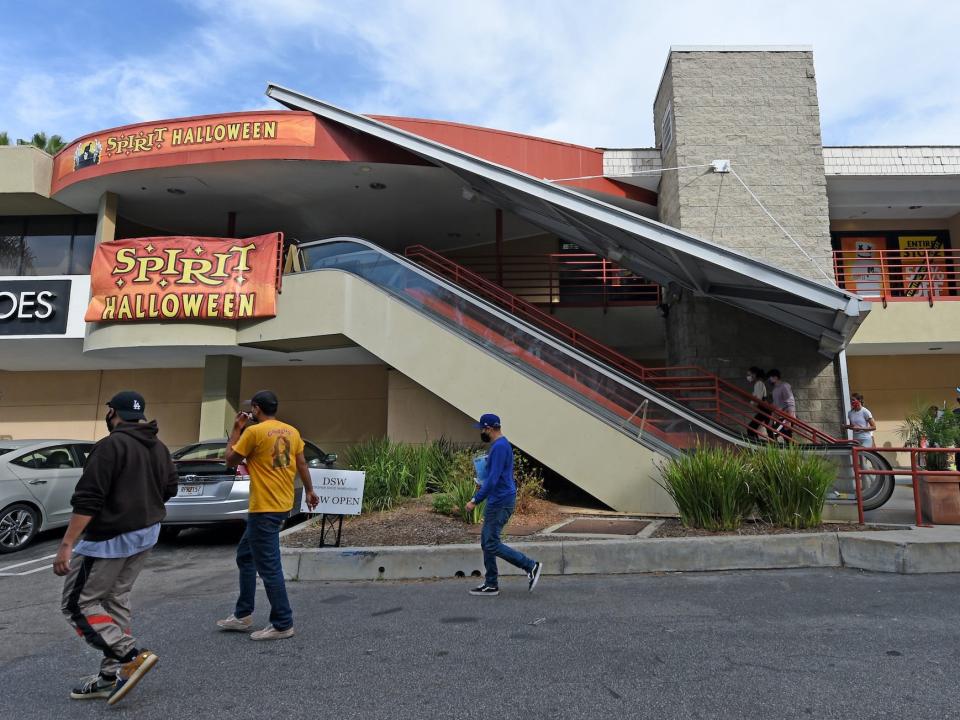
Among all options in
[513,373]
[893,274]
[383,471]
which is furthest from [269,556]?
[893,274]

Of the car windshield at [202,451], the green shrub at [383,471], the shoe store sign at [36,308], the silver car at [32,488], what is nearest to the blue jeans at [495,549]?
the green shrub at [383,471]

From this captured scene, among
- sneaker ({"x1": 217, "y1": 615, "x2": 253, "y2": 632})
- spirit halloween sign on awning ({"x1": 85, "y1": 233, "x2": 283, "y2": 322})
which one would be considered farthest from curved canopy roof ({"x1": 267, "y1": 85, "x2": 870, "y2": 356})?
sneaker ({"x1": 217, "y1": 615, "x2": 253, "y2": 632})

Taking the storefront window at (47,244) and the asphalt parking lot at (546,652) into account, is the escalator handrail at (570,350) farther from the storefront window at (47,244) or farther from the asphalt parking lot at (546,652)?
the storefront window at (47,244)

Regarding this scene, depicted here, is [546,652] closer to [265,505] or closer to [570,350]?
[265,505]

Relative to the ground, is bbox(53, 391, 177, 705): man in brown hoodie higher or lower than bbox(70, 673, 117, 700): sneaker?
higher

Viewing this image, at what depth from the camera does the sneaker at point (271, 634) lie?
14.2ft

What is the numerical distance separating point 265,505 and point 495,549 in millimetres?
2113

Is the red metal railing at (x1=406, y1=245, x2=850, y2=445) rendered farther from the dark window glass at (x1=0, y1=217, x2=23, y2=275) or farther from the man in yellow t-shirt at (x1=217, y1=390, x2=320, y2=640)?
the dark window glass at (x1=0, y1=217, x2=23, y2=275)

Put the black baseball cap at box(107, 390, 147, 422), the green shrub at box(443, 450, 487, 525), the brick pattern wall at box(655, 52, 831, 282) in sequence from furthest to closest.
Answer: the brick pattern wall at box(655, 52, 831, 282) → the green shrub at box(443, 450, 487, 525) → the black baseball cap at box(107, 390, 147, 422)

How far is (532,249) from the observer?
17.0 m

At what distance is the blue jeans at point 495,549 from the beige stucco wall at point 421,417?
7.10 m

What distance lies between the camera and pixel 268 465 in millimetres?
4391

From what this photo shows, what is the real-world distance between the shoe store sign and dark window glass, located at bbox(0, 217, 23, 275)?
2210 mm

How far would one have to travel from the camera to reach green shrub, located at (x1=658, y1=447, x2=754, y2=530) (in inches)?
271
